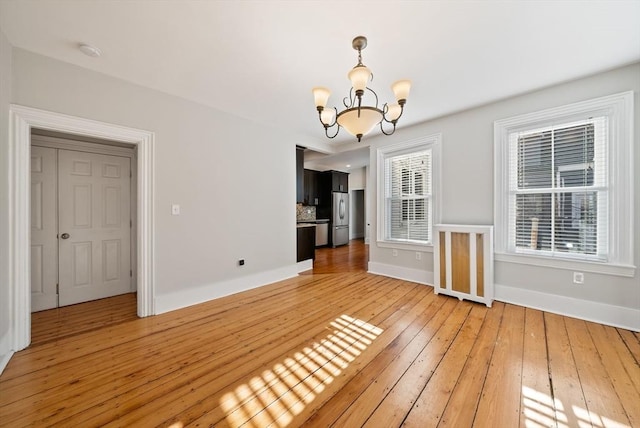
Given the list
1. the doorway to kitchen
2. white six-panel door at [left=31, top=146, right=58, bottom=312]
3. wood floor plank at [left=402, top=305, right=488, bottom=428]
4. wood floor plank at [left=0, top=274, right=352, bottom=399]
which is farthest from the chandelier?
the doorway to kitchen

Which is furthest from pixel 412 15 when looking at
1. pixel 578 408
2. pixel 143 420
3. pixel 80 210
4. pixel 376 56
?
pixel 80 210

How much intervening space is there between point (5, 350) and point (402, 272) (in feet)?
15.2


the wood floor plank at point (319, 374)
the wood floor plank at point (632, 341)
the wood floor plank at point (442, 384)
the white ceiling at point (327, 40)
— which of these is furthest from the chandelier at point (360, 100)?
the wood floor plank at point (632, 341)

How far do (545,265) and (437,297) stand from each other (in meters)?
1.30

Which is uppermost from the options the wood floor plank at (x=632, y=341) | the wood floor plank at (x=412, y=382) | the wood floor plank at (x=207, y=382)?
the wood floor plank at (x=632, y=341)

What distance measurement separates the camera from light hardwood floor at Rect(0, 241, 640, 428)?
1466 millimetres

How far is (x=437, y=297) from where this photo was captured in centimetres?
343

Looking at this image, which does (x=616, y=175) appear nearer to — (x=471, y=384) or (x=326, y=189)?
(x=471, y=384)

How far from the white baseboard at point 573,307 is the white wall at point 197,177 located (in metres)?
3.31

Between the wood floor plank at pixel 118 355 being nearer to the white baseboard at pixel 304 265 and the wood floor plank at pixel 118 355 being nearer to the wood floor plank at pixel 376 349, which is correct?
the wood floor plank at pixel 376 349

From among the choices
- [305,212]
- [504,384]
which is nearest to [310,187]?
[305,212]

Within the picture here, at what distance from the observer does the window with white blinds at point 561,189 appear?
8.71 feet

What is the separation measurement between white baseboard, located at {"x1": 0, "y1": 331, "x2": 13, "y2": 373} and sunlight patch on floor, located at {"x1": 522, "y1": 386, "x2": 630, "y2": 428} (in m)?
3.70

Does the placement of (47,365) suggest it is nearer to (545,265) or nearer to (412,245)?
(412,245)
